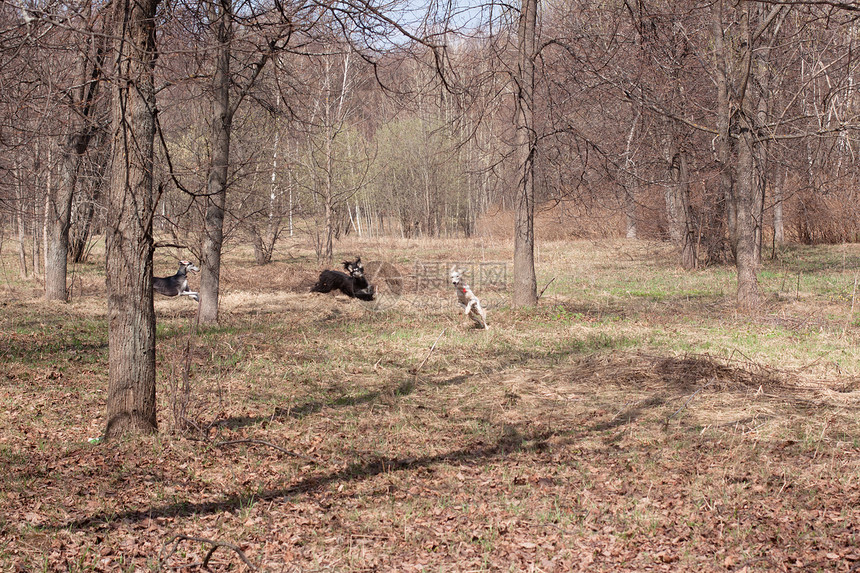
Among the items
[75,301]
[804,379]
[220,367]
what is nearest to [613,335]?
[804,379]

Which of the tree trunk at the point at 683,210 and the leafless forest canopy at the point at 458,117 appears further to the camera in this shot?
the tree trunk at the point at 683,210

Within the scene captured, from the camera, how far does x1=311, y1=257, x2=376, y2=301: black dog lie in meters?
15.8

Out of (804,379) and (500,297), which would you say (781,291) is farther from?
(804,379)

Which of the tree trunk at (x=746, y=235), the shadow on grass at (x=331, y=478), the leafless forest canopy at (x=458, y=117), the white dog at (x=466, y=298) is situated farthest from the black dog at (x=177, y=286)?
the tree trunk at (x=746, y=235)

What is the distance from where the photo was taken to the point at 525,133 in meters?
12.4

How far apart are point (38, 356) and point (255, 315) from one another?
4466 millimetres

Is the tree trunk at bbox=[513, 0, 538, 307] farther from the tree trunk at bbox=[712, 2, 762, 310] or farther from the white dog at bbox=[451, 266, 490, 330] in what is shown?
the tree trunk at bbox=[712, 2, 762, 310]

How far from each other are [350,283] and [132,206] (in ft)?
34.5

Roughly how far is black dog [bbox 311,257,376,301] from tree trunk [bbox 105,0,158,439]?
1017 centimetres

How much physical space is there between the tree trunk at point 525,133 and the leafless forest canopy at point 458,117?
23 cm

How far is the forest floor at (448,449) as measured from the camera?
4223 millimetres

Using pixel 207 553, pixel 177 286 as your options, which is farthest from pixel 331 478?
pixel 177 286

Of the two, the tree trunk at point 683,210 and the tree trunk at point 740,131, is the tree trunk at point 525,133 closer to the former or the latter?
the tree trunk at point 740,131

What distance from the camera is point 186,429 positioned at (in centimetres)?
605
